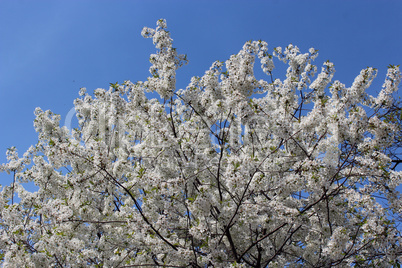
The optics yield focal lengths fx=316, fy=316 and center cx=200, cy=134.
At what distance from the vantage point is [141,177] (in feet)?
20.4

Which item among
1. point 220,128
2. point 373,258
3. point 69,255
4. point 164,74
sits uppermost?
point 164,74

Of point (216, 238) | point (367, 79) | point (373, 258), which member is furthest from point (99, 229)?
point (367, 79)

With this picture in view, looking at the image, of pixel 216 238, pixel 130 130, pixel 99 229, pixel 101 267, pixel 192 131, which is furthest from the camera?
pixel 130 130

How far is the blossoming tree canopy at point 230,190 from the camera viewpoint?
597cm

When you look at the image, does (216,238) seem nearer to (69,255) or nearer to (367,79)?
(69,255)

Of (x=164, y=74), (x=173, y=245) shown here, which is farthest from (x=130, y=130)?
(x=173, y=245)

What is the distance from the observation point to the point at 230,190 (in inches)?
235

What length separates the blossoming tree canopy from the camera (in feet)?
19.6

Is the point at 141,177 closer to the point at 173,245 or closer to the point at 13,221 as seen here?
the point at 173,245

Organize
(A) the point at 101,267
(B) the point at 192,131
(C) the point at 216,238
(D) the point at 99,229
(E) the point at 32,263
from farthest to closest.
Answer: (D) the point at 99,229
(B) the point at 192,131
(A) the point at 101,267
(E) the point at 32,263
(C) the point at 216,238

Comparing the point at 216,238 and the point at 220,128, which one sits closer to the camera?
the point at 216,238

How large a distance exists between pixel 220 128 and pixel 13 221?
572 centimetres

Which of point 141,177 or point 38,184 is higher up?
point 38,184

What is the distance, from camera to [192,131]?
25.5 ft
